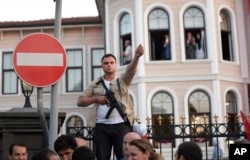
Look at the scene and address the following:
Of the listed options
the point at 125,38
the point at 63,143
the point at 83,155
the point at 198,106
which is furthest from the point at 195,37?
the point at 83,155

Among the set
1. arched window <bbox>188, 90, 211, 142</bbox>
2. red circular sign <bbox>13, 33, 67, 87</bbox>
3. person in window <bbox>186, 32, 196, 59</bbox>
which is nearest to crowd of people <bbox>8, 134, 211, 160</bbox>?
red circular sign <bbox>13, 33, 67, 87</bbox>

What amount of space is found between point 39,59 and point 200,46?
13.7 metres

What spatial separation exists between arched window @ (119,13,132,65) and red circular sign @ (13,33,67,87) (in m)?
13.5

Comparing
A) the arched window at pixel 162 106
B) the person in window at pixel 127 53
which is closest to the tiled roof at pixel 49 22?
the person in window at pixel 127 53

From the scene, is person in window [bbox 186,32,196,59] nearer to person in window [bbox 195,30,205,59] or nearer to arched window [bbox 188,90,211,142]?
person in window [bbox 195,30,205,59]

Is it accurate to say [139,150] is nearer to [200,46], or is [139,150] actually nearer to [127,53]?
[200,46]

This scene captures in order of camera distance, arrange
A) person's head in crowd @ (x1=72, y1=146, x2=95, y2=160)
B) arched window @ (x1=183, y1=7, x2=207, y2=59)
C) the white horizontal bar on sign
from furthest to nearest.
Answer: arched window @ (x1=183, y1=7, x2=207, y2=59)
the white horizontal bar on sign
person's head in crowd @ (x1=72, y1=146, x2=95, y2=160)

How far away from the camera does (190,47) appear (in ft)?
58.6

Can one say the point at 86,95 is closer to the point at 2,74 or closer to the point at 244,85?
the point at 244,85

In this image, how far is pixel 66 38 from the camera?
23984mm

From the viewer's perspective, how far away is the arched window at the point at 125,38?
60.4 ft

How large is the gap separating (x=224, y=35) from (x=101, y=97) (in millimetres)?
14029

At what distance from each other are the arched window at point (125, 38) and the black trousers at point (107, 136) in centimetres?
1295

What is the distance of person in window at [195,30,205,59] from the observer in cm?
1777
